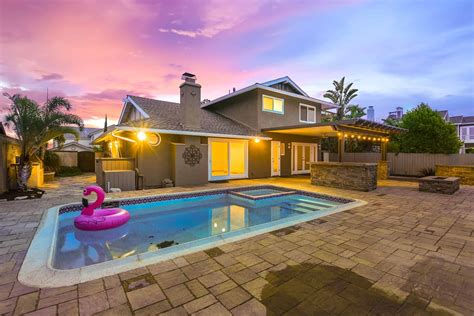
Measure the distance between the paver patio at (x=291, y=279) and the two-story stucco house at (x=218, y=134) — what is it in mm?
6199

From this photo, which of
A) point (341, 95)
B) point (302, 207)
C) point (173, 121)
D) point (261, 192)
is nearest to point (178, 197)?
point (261, 192)

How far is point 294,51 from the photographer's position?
13.0 metres

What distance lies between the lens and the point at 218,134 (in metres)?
11.4

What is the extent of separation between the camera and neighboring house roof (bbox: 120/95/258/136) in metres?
10.6

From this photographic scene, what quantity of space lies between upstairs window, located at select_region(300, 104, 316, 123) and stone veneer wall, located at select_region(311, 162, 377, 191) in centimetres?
628

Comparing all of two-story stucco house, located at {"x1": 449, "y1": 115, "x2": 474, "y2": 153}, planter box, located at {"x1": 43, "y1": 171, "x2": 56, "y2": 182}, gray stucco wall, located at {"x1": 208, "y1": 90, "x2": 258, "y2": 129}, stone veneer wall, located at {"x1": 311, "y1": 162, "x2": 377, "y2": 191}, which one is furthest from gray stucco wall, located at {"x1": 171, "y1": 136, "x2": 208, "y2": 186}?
two-story stucco house, located at {"x1": 449, "y1": 115, "x2": 474, "y2": 153}

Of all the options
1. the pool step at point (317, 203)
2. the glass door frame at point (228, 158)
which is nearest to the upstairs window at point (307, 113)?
the glass door frame at point (228, 158)

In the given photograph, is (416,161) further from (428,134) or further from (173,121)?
(173,121)

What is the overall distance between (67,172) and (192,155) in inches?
444

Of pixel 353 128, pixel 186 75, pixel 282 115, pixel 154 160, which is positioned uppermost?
pixel 186 75

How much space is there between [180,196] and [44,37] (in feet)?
27.1

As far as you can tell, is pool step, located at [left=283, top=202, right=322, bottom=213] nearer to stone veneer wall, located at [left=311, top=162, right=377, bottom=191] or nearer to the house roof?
stone veneer wall, located at [left=311, top=162, right=377, bottom=191]

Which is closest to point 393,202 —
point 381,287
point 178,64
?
point 381,287

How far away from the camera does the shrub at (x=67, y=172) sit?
15.4 m
